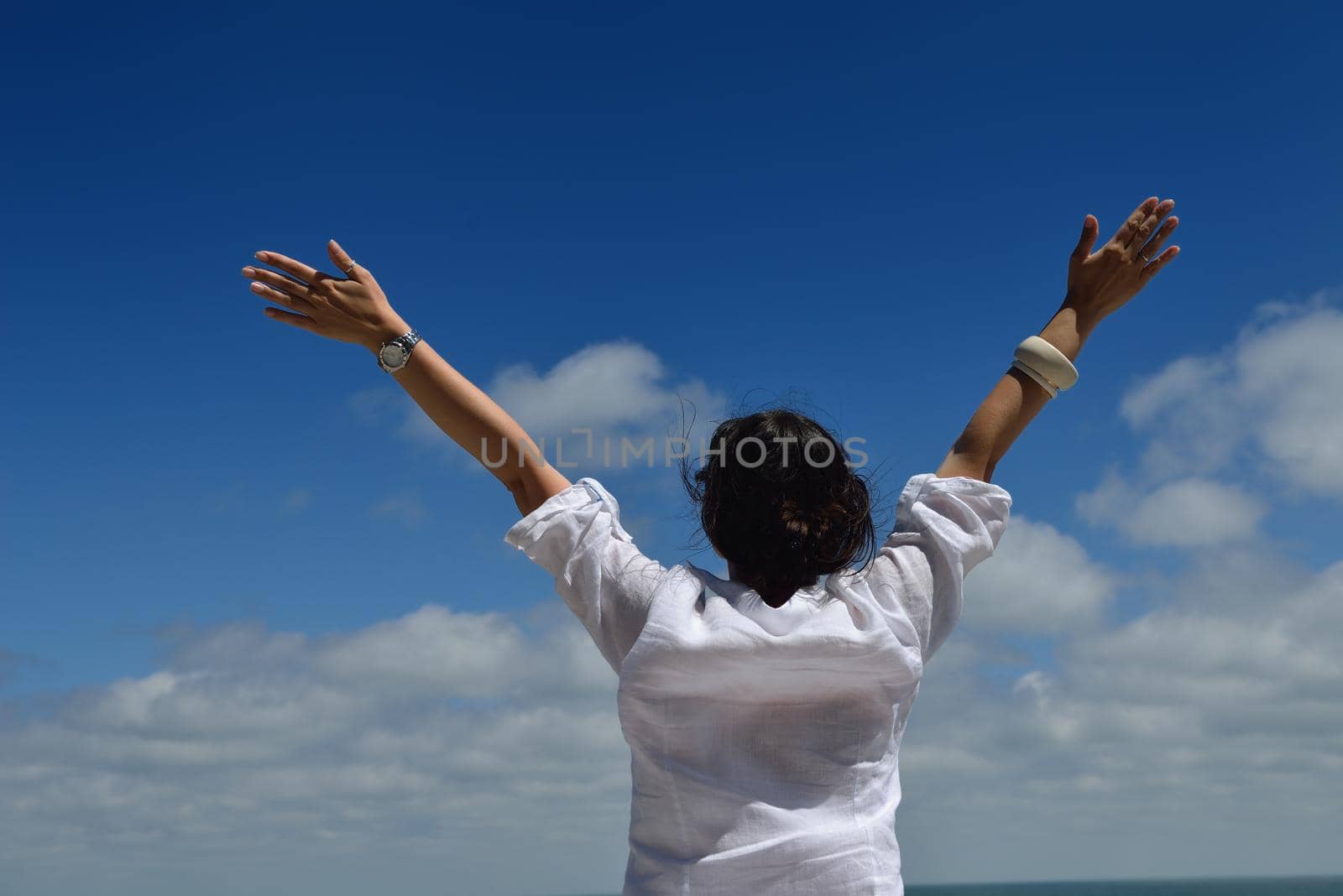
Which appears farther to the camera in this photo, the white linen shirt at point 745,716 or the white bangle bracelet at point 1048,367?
the white bangle bracelet at point 1048,367

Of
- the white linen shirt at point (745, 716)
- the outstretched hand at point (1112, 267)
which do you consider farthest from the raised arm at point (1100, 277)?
the white linen shirt at point (745, 716)

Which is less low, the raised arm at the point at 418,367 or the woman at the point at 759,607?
the raised arm at the point at 418,367

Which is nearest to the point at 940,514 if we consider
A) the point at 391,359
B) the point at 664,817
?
the point at 664,817

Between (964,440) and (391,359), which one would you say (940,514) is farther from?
(391,359)

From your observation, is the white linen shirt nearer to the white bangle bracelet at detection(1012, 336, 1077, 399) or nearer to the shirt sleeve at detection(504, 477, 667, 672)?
the shirt sleeve at detection(504, 477, 667, 672)

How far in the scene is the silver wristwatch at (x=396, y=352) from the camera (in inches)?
140

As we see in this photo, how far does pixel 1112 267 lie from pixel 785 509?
5.48ft

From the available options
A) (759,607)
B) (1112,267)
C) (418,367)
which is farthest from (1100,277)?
(418,367)

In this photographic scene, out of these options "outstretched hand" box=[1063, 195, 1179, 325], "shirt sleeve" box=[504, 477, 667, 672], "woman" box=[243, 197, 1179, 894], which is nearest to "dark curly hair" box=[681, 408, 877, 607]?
"woman" box=[243, 197, 1179, 894]

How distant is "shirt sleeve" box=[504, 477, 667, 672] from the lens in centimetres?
316

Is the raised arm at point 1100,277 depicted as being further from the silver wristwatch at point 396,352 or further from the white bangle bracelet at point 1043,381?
the silver wristwatch at point 396,352

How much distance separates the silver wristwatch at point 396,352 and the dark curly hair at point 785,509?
38.9 inches

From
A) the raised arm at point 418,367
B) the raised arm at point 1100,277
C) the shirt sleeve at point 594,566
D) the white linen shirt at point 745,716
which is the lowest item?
the white linen shirt at point 745,716

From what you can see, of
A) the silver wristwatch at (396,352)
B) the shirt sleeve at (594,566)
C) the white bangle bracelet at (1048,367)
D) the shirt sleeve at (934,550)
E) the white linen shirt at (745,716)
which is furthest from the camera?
the white bangle bracelet at (1048,367)
